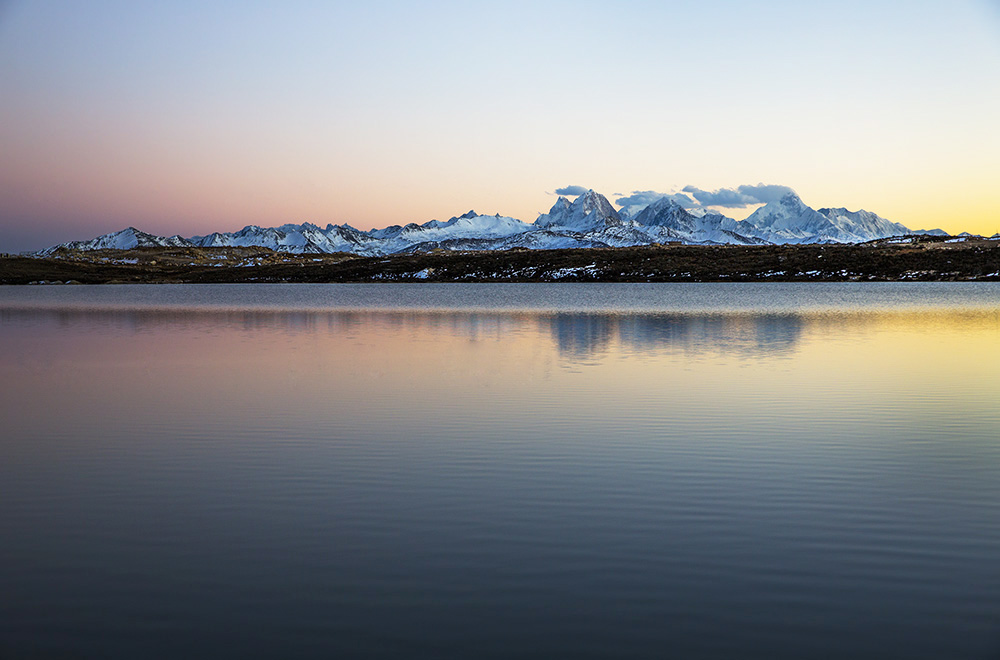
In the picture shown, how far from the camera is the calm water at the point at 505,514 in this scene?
10.0m

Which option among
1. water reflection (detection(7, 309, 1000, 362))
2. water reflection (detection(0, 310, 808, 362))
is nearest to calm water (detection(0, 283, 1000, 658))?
water reflection (detection(7, 309, 1000, 362))

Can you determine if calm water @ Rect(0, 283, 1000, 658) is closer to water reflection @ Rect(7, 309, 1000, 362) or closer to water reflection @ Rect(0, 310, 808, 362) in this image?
water reflection @ Rect(7, 309, 1000, 362)

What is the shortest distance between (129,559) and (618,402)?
57.3 ft

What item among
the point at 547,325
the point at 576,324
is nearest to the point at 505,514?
the point at 547,325

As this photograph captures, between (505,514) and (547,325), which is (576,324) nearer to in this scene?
(547,325)

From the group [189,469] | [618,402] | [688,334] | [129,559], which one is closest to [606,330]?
[688,334]

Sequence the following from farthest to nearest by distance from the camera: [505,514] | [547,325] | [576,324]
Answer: [576,324] < [547,325] < [505,514]

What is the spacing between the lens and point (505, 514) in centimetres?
1455

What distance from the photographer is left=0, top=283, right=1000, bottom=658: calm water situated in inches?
396

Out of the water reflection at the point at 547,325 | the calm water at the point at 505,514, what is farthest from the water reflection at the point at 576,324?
the calm water at the point at 505,514

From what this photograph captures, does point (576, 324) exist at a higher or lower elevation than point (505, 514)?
lower

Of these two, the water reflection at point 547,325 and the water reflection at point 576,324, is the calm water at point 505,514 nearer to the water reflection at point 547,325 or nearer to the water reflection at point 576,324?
the water reflection at point 576,324

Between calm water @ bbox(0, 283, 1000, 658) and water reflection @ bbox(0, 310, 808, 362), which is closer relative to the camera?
calm water @ bbox(0, 283, 1000, 658)

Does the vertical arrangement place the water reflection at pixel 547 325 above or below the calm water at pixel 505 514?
below
